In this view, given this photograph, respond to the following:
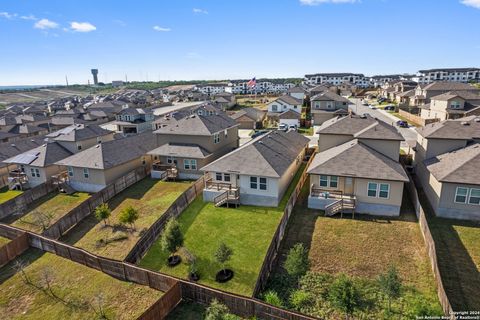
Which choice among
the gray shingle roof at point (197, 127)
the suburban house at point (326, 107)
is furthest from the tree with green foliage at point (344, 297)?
the suburban house at point (326, 107)

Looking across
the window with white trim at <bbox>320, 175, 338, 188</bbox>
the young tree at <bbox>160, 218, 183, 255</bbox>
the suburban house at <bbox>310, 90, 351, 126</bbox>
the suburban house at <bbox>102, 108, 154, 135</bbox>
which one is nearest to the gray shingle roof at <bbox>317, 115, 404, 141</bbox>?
the window with white trim at <bbox>320, 175, 338, 188</bbox>

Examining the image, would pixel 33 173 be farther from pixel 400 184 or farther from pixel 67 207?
pixel 400 184

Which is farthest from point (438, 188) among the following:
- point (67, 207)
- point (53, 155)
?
point (53, 155)

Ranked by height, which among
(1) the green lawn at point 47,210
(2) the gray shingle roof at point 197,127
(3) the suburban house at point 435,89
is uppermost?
(3) the suburban house at point 435,89

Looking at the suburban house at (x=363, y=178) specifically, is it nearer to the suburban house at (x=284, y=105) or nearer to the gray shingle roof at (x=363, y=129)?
the gray shingle roof at (x=363, y=129)

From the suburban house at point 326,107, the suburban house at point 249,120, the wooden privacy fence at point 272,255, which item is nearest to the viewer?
the wooden privacy fence at point 272,255
